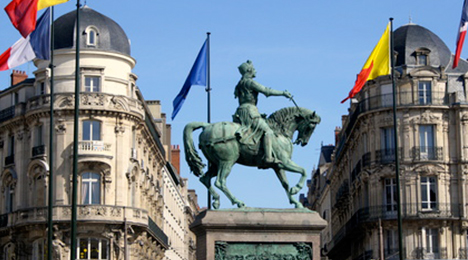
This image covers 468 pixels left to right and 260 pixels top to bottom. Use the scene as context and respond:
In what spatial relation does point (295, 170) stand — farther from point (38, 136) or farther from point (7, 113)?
point (7, 113)

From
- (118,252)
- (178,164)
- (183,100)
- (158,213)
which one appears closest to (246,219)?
(183,100)

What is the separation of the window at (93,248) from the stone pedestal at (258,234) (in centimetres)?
3745

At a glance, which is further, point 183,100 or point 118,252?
point 118,252

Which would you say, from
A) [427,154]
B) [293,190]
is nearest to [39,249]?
[427,154]

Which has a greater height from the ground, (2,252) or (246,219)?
(2,252)

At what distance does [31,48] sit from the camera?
1379 inches

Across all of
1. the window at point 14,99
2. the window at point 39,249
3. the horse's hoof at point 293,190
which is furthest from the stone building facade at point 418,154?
the horse's hoof at point 293,190

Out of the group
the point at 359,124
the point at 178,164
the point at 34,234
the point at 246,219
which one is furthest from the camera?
the point at 178,164

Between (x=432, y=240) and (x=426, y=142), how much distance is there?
223 inches

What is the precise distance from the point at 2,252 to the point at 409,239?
23.9 m

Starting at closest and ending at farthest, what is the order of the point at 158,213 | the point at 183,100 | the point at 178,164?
the point at 183,100, the point at 158,213, the point at 178,164

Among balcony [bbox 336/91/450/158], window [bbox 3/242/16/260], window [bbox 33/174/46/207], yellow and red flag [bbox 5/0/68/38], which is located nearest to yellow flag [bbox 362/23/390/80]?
yellow and red flag [bbox 5/0/68/38]

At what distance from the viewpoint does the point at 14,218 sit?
6394 cm

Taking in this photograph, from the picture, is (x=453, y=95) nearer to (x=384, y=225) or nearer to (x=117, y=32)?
(x=384, y=225)
